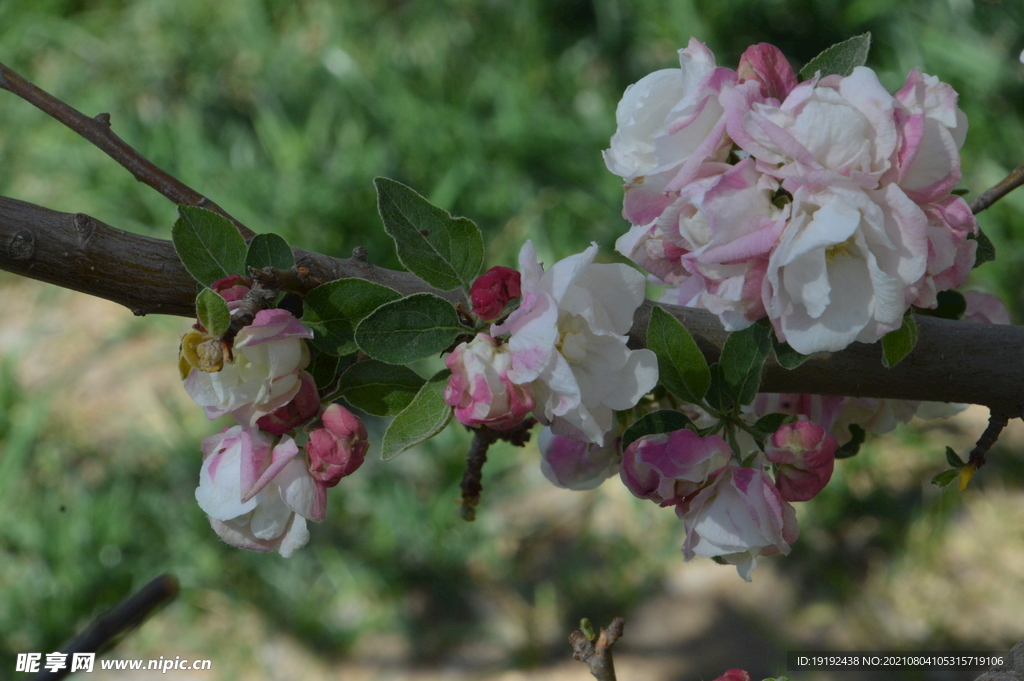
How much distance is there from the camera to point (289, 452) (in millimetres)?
489

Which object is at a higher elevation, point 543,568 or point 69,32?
point 69,32

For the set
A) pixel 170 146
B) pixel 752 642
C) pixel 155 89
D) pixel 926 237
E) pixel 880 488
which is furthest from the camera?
pixel 155 89

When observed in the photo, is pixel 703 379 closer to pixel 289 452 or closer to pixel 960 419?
pixel 289 452

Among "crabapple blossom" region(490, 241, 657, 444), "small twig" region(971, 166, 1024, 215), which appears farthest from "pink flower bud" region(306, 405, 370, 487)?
"small twig" region(971, 166, 1024, 215)

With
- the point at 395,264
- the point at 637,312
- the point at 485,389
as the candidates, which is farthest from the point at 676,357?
the point at 395,264

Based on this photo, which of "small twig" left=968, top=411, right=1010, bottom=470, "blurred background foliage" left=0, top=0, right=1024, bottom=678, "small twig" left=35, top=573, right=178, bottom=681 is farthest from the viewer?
"blurred background foliage" left=0, top=0, right=1024, bottom=678

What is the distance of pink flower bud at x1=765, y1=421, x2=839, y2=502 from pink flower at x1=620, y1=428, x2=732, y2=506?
3 centimetres

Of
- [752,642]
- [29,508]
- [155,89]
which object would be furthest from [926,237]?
[155,89]

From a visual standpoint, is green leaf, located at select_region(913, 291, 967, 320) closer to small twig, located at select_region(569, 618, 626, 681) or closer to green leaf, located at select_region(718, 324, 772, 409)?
green leaf, located at select_region(718, 324, 772, 409)

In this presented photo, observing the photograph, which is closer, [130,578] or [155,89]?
[130,578]

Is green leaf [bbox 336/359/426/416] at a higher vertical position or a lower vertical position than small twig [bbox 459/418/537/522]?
higher

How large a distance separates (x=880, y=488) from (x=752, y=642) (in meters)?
0.42

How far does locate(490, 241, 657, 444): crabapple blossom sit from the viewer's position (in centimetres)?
42

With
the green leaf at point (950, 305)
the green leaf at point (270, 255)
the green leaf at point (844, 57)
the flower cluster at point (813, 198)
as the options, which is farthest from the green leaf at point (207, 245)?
the green leaf at point (950, 305)
